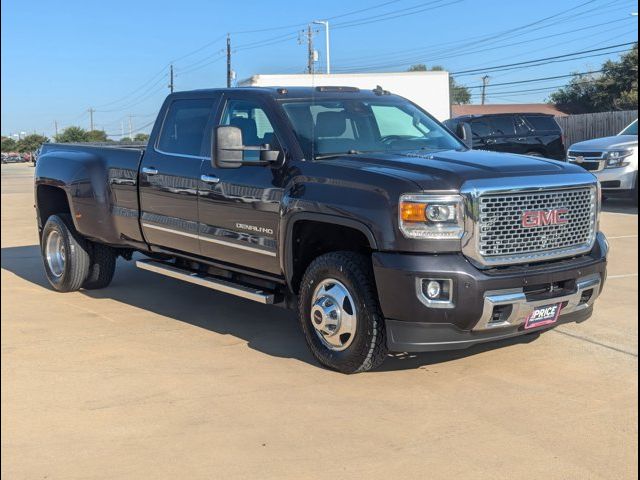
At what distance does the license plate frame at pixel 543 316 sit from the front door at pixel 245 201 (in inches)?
69.7

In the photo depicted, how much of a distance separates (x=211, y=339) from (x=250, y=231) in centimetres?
95

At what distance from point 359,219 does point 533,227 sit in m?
1.08

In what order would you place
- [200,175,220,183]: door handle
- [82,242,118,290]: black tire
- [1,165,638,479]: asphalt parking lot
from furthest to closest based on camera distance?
[82,242,118,290]: black tire → [200,175,220,183]: door handle → [1,165,638,479]: asphalt parking lot

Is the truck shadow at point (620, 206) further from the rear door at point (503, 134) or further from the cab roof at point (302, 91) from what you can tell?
the cab roof at point (302, 91)

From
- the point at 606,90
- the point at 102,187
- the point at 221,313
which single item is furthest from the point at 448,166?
the point at 606,90

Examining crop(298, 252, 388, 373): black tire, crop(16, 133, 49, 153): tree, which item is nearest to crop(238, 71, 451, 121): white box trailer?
crop(298, 252, 388, 373): black tire

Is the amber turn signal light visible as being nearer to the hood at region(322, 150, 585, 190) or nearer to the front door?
the hood at region(322, 150, 585, 190)

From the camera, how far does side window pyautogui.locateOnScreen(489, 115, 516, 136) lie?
19.0 metres

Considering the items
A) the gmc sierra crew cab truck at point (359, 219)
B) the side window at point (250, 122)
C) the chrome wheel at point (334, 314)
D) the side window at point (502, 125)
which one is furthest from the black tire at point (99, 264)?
the side window at point (502, 125)

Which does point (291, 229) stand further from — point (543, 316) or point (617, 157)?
point (617, 157)

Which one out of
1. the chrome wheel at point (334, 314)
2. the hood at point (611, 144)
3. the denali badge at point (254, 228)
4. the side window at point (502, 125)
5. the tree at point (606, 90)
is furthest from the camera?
the tree at point (606, 90)

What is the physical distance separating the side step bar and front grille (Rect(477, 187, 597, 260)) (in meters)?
1.71

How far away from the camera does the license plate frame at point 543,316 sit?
4684 mm

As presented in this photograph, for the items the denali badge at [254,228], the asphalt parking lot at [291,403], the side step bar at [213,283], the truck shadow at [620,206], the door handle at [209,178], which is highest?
the door handle at [209,178]
